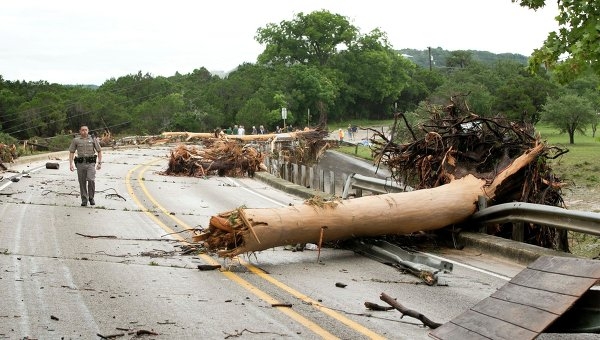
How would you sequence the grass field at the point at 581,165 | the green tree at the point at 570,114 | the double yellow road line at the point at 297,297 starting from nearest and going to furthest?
the double yellow road line at the point at 297,297, the grass field at the point at 581,165, the green tree at the point at 570,114

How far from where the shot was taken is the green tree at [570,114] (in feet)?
155

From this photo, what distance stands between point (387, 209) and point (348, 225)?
0.74m

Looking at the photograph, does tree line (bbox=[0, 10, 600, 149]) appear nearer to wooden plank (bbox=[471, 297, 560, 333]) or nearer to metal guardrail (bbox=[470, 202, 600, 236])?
metal guardrail (bbox=[470, 202, 600, 236])

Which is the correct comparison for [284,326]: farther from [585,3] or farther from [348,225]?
[585,3]

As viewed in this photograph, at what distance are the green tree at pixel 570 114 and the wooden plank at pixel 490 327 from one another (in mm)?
42985

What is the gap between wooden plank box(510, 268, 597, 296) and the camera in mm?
5453

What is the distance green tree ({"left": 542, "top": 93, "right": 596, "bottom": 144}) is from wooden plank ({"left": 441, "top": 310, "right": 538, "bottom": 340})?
43.0m

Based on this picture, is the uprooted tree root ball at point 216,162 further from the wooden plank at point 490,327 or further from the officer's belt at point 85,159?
the wooden plank at point 490,327

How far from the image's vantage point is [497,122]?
1305 cm

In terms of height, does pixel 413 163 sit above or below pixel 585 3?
below

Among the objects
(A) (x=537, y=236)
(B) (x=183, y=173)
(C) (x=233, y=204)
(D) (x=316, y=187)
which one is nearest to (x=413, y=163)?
(A) (x=537, y=236)

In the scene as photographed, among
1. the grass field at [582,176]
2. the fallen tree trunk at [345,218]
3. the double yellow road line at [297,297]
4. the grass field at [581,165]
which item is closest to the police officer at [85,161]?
the double yellow road line at [297,297]

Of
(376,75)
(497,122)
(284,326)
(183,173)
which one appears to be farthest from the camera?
(376,75)

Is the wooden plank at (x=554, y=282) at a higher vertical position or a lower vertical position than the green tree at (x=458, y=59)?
lower
